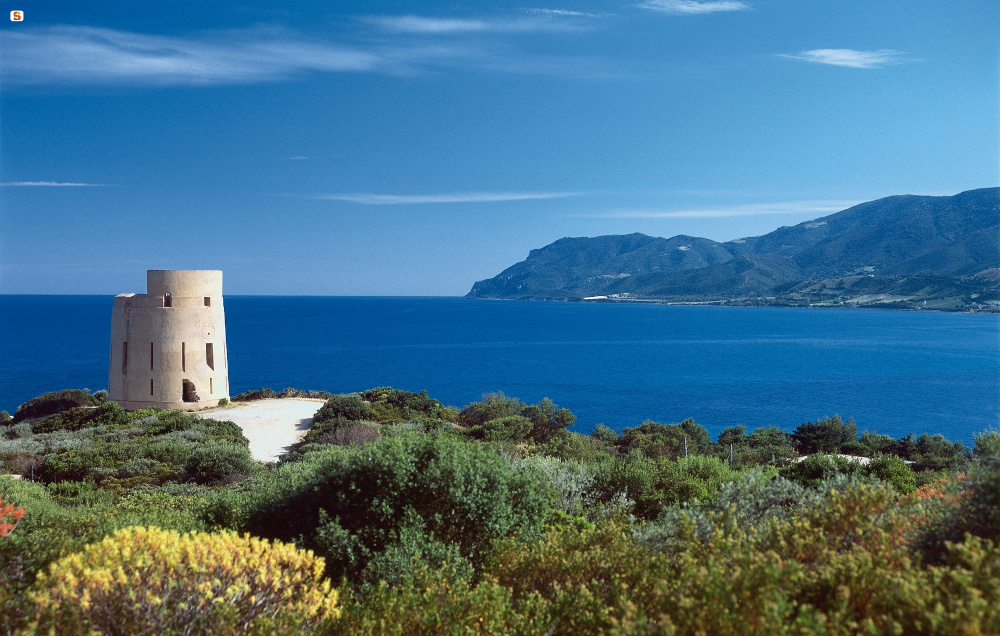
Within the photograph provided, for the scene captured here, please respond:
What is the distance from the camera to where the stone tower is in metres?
24.7

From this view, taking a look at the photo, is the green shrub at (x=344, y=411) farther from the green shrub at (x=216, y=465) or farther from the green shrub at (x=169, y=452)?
the green shrub at (x=216, y=465)

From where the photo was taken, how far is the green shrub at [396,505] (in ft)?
22.1

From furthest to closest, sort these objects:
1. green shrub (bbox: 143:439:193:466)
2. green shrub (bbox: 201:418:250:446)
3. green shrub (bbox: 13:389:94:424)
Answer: green shrub (bbox: 13:389:94:424)
green shrub (bbox: 201:418:250:446)
green shrub (bbox: 143:439:193:466)

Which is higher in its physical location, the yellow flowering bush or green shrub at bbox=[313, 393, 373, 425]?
the yellow flowering bush

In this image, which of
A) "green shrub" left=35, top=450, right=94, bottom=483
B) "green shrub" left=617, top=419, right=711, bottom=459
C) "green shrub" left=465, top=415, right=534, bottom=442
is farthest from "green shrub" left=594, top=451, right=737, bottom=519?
A: "green shrub" left=35, top=450, right=94, bottom=483

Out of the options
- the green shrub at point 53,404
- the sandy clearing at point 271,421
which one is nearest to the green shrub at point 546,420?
the sandy clearing at point 271,421

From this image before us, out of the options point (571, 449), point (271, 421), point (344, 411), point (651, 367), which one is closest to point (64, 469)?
point (271, 421)

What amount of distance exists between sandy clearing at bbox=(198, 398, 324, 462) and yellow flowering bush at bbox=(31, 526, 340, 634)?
51.0ft

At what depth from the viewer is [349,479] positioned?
290 inches

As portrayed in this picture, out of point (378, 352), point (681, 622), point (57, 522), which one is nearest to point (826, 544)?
point (681, 622)

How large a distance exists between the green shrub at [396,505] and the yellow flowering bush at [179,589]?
4.79 ft

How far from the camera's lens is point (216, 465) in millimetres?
15695

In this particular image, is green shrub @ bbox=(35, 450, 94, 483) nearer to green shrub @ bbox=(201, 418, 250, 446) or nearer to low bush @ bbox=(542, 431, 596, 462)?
green shrub @ bbox=(201, 418, 250, 446)

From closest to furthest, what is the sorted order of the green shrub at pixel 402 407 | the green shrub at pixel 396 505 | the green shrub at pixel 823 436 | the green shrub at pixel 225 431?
the green shrub at pixel 396 505 < the green shrub at pixel 225 431 < the green shrub at pixel 402 407 < the green shrub at pixel 823 436
